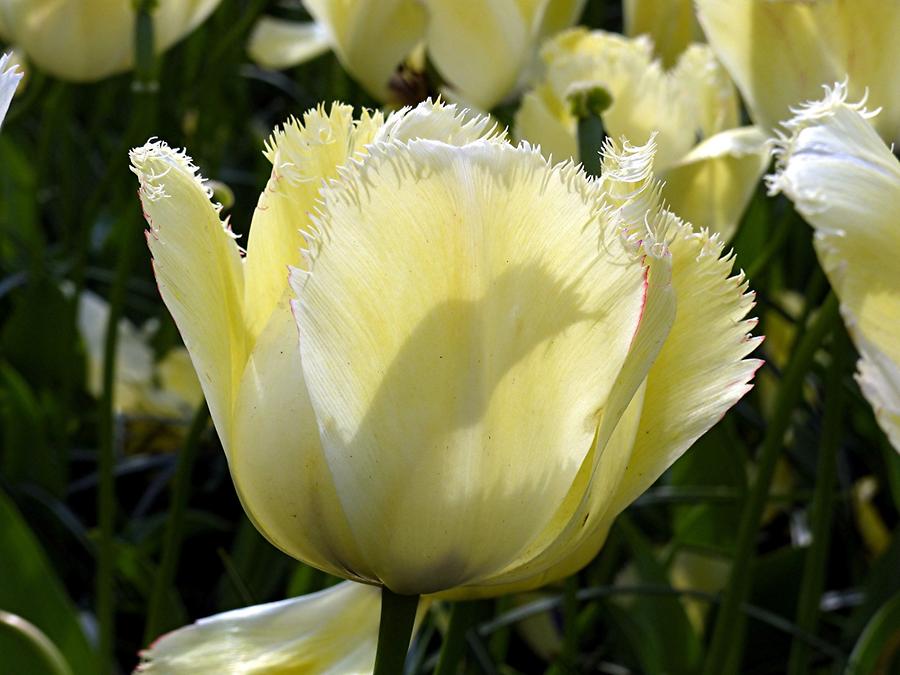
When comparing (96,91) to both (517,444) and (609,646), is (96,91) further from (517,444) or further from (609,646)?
(517,444)

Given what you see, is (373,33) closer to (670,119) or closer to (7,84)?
(670,119)

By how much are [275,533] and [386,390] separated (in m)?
0.06

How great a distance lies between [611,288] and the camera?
32 cm

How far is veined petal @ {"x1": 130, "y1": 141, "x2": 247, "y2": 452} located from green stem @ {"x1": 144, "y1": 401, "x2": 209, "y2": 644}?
0.20 m

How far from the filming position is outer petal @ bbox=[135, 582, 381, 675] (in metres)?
0.43

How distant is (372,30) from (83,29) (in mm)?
187

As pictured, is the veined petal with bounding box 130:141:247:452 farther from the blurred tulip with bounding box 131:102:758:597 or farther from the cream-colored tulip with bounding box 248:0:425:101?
the cream-colored tulip with bounding box 248:0:425:101

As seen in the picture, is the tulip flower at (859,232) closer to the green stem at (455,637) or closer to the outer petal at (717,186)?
the green stem at (455,637)

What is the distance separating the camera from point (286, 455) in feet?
1.12

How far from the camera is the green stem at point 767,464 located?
518 millimetres

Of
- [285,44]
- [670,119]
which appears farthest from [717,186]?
[285,44]

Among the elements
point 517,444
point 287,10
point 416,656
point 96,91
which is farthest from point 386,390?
point 287,10

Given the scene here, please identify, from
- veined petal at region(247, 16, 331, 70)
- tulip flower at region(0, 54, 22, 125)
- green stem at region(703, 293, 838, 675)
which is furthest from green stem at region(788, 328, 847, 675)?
veined petal at region(247, 16, 331, 70)

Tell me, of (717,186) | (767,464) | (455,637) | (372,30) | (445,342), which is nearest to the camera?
(445,342)
